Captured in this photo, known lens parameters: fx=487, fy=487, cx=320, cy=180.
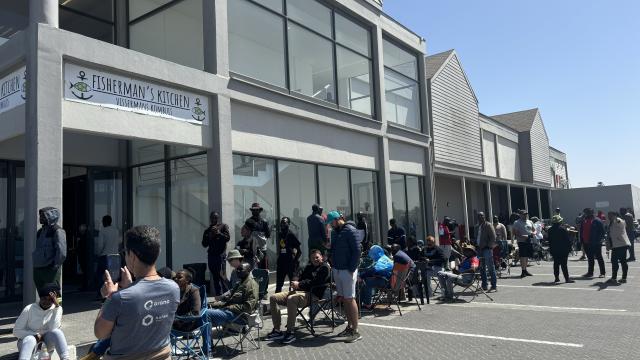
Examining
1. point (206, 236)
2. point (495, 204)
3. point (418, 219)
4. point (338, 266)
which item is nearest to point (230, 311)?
point (338, 266)

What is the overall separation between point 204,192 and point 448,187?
1670cm

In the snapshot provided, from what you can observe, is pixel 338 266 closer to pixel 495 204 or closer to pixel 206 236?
pixel 206 236

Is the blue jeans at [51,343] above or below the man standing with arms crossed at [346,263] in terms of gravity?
below

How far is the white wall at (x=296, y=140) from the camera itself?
421 inches

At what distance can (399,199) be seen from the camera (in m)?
16.7

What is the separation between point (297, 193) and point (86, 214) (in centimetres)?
493

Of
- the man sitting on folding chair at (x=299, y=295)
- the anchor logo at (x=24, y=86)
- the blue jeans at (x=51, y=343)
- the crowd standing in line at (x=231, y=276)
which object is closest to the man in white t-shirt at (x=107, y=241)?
the crowd standing in line at (x=231, y=276)

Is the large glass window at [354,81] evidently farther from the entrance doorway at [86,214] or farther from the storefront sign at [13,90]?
the storefront sign at [13,90]

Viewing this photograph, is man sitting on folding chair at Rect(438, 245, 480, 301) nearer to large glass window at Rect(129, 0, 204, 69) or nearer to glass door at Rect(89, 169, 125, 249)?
large glass window at Rect(129, 0, 204, 69)

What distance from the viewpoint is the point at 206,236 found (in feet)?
29.7

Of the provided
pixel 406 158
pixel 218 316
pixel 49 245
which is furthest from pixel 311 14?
pixel 218 316

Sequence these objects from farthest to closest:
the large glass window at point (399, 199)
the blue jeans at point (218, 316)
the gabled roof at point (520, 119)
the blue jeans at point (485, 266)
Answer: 1. the gabled roof at point (520, 119)
2. the large glass window at point (399, 199)
3. the blue jeans at point (485, 266)
4. the blue jeans at point (218, 316)

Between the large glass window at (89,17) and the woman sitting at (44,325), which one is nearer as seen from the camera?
the woman sitting at (44,325)

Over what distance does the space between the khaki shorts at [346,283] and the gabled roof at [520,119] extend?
92.7ft
